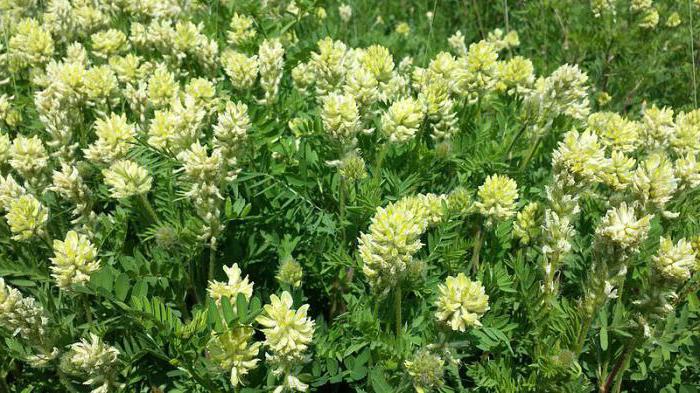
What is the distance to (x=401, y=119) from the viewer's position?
2.72 meters

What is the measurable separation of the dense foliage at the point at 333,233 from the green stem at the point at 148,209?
1cm

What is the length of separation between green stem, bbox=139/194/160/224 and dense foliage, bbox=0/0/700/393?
11 millimetres

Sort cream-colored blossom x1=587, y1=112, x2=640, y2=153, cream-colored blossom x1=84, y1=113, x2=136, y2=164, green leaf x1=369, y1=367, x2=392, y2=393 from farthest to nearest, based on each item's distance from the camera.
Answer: cream-colored blossom x1=587, y1=112, x2=640, y2=153 → cream-colored blossom x1=84, y1=113, x2=136, y2=164 → green leaf x1=369, y1=367, x2=392, y2=393

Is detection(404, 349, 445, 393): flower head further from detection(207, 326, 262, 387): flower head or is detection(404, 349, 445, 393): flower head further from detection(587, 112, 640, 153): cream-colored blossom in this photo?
detection(587, 112, 640, 153): cream-colored blossom

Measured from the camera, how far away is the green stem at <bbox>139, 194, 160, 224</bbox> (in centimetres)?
267

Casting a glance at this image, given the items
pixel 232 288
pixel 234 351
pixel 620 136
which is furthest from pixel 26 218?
pixel 620 136

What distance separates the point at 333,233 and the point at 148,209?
771 millimetres

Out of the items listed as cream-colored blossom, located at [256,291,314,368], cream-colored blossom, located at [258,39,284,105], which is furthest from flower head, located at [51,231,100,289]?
cream-colored blossom, located at [258,39,284,105]

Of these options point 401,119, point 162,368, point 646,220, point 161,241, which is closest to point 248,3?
point 401,119

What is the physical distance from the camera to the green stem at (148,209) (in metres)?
2.67

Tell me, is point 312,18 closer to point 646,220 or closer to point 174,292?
point 174,292

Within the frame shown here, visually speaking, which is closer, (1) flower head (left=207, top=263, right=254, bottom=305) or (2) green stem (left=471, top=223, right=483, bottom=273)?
(1) flower head (left=207, top=263, right=254, bottom=305)

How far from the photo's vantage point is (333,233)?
282 cm

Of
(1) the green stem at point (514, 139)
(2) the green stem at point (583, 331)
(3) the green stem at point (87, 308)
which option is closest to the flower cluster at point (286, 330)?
(3) the green stem at point (87, 308)
